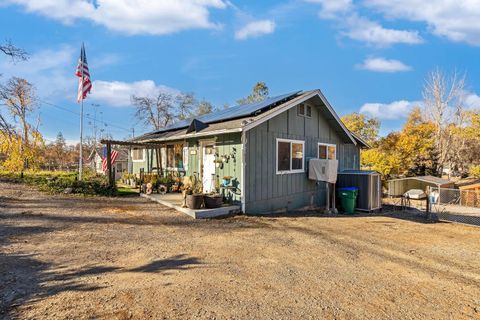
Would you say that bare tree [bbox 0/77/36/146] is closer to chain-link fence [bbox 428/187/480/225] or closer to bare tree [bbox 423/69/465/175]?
chain-link fence [bbox 428/187/480/225]

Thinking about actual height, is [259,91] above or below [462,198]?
above

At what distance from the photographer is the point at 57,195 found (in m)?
10.9

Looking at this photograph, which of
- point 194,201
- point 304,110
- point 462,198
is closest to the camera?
point 194,201

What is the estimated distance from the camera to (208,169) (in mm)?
10398

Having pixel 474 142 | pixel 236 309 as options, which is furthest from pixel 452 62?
pixel 236 309

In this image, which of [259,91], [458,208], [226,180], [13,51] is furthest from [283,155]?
[259,91]

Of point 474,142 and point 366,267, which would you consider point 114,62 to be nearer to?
point 366,267

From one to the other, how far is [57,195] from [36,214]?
3.64 meters

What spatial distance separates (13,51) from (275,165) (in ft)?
30.7

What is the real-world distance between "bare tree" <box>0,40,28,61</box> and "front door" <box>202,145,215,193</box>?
21.7 feet

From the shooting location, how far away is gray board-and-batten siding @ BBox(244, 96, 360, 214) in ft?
28.9

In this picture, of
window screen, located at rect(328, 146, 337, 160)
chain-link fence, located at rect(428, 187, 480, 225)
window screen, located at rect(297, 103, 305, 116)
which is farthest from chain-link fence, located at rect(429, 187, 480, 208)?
window screen, located at rect(297, 103, 305, 116)

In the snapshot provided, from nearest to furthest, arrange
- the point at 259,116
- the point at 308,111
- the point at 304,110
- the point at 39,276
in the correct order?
the point at 39,276 → the point at 259,116 → the point at 304,110 → the point at 308,111

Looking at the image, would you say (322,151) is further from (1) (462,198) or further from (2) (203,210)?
(1) (462,198)
